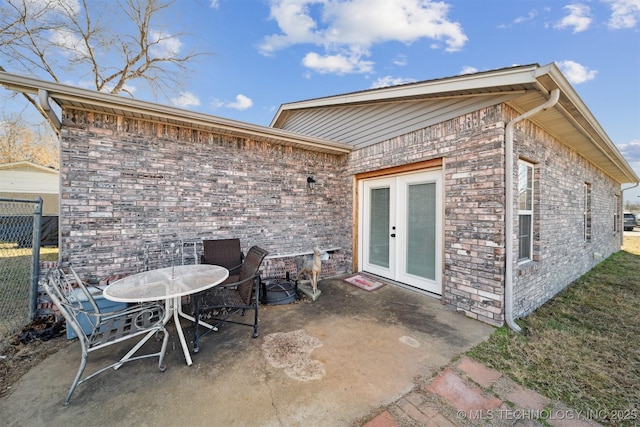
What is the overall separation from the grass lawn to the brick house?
0.36 metres

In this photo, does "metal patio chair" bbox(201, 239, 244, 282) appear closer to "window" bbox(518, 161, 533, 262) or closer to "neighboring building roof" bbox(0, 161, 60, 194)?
"window" bbox(518, 161, 533, 262)

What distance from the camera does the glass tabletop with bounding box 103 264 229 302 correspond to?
225cm

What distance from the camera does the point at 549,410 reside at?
1.88m

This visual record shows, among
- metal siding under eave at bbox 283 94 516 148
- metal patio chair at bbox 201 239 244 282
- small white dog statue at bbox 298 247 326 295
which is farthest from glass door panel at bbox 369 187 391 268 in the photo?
metal patio chair at bbox 201 239 244 282

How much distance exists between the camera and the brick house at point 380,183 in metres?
3.20

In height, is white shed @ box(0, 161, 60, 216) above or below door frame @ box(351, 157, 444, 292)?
above

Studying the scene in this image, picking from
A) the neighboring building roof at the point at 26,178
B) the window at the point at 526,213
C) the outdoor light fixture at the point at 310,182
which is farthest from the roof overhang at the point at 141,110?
the neighboring building roof at the point at 26,178

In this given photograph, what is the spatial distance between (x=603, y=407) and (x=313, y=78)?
33.5ft

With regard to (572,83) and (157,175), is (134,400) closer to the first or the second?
(157,175)

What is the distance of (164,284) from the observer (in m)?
2.58

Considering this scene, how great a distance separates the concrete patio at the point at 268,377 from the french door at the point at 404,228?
41.4 inches

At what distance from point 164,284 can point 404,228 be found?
3.74 m

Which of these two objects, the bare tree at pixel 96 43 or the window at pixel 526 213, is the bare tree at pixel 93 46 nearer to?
the bare tree at pixel 96 43

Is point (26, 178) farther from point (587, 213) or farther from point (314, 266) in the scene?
point (587, 213)
